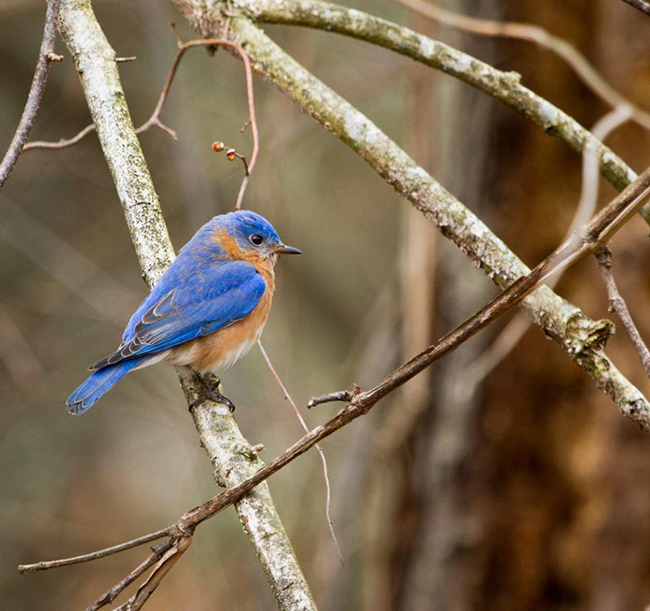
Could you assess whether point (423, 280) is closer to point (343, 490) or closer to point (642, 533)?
point (343, 490)

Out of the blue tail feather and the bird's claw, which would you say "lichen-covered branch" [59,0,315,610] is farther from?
the blue tail feather

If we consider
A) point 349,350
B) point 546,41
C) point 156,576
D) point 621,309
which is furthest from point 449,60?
point 349,350

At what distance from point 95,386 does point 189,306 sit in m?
0.60

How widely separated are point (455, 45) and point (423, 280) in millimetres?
1461

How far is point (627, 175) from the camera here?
2805 mm

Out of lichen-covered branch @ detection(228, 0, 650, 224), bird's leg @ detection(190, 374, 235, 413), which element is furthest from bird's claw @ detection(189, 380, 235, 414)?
lichen-covered branch @ detection(228, 0, 650, 224)

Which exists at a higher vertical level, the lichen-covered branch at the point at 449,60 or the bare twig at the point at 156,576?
the lichen-covered branch at the point at 449,60

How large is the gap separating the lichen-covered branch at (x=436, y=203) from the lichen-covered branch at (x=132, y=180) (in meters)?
0.51

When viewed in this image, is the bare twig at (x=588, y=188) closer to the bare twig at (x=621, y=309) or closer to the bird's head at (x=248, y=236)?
the bare twig at (x=621, y=309)

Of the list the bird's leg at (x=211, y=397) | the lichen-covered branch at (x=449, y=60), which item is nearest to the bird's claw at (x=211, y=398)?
the bird's leg at (x=211, y=397)

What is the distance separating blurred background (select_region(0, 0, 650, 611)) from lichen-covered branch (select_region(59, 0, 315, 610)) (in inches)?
54.7

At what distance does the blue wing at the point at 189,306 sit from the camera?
3.35m

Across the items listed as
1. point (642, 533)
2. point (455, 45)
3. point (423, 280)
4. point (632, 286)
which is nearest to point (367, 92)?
point (455, 45)

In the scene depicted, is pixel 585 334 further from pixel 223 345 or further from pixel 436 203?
pixel 223 345
